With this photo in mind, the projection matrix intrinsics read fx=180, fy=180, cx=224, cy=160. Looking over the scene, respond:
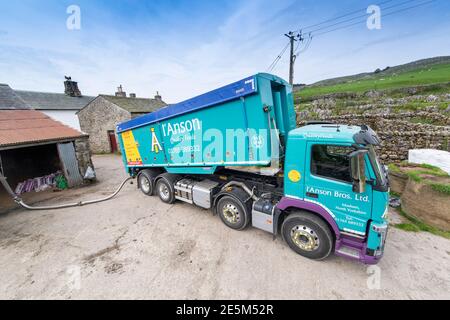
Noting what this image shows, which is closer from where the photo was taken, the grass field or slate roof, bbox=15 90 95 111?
the grass field

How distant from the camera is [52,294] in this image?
3.08 meters

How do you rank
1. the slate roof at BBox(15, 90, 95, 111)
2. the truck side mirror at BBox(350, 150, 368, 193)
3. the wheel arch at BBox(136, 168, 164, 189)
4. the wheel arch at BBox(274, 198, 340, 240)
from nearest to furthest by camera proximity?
1. the truck side mirror at BBox(350, 150, 368, 193)
2. the wheel arch at BBox(274, 198, 340, 240)
3. the wheel arch at BBox(136, 168, 164, 189)
4. the slate roof at BBox(15, 90, 95, 111)

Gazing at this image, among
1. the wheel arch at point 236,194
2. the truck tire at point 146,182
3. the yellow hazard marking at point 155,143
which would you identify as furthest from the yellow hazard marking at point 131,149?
the wheel arch at point 236,194

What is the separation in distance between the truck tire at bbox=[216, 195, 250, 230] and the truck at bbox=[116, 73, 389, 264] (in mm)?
27

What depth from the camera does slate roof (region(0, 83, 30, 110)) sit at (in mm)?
9452

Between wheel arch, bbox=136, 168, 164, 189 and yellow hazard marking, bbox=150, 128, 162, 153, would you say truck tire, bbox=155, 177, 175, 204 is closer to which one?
wheel arch, bbox=136, 168, 164, 189

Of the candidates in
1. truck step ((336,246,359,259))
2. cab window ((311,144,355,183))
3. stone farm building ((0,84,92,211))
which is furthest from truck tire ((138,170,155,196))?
truck step ((336,246,359,259))

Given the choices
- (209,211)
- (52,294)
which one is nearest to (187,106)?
(209,211)

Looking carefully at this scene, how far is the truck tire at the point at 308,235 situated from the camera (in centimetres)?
336

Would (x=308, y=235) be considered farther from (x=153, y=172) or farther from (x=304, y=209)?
(x=153, y=172)

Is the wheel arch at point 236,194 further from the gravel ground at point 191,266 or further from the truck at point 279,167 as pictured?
the gravel ground at point 191,266

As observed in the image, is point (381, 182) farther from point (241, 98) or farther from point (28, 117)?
point (28, 117)

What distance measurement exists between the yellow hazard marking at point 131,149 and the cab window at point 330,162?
5.88m

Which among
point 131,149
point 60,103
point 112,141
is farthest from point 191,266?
point 60,103
